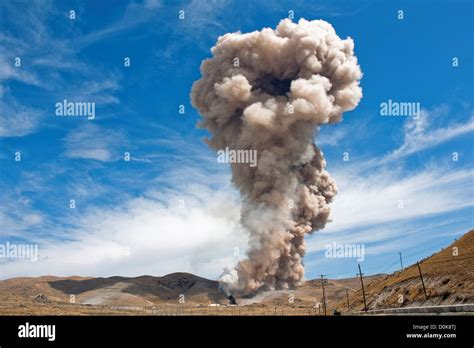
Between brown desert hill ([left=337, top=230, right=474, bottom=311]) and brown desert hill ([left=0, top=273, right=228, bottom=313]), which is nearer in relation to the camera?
brown desert hill ([left=337, top=230, right=474, bottom=311])

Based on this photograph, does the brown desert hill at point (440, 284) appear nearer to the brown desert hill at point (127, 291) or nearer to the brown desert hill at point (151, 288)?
the brown desert hill at point (127, 291)

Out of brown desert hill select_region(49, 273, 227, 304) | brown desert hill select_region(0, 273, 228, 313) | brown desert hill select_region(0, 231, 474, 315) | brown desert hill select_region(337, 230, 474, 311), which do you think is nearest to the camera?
brown desert hill select_region(337, 230, 474, 311)

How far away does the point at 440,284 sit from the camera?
59.4 metres

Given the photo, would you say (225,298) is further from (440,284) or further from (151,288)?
(440,284)

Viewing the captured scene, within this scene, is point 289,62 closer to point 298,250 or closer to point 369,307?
point 298,250

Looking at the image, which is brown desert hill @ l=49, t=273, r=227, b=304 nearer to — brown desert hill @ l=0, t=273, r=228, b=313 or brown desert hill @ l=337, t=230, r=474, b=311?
brown desert hill @ l=0, t=273, r=228, b=313

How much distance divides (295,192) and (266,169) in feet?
34.6

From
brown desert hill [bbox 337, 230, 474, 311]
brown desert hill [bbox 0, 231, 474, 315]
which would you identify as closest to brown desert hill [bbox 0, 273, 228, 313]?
brown desert hill [bbox 0, 231, 474, 315]

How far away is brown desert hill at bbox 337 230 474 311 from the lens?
54.4 metres

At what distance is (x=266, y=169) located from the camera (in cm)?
10988

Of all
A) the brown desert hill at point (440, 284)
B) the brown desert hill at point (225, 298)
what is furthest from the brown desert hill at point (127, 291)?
the brown desert hill at point (440, 284)

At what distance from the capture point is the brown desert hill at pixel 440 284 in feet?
178
